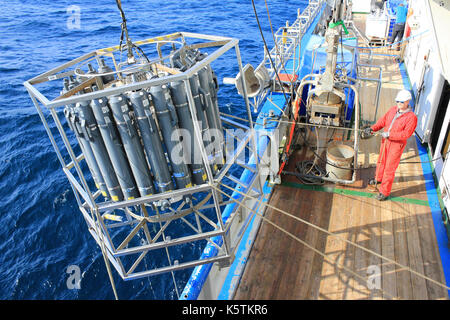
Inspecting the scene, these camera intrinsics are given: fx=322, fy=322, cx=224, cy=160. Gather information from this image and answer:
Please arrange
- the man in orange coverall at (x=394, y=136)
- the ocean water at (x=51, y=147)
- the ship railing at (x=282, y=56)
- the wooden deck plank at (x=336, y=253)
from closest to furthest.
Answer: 1. the wooden deck plank at (x=336, y=253)
2. the man in orange coverall at (x=394, y=136)
3. the ship railing at (x=282, y=56)
4. the ocean water at (x=51, y=147)

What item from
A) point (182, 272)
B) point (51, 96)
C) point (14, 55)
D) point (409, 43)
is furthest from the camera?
point (14, 55)

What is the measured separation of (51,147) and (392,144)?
12.9 metres

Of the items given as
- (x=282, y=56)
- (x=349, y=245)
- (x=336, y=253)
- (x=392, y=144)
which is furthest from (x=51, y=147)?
(x=392, y=144)

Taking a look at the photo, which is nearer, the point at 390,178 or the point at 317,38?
the point at 390,178

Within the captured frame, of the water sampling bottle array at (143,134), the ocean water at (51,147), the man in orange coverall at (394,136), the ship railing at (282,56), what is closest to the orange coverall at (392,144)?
the man in orange coverall at (394,136)

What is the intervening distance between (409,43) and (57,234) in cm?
1429

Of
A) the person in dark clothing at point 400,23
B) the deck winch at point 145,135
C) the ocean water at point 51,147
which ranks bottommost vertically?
the ocean water at point 51,147

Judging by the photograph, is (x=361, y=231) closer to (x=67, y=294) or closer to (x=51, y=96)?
(x=67, y=294)

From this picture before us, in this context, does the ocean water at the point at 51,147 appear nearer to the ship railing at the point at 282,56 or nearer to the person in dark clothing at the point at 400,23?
the ship railing at the point at 282,56

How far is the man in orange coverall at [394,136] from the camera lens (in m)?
6.39

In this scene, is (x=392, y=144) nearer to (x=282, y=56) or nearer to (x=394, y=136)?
(x=394, y=136)

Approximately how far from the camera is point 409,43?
12.5 meters

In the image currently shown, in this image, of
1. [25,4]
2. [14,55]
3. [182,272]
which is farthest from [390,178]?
[25,4]

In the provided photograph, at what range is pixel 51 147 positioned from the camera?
44.8ft
